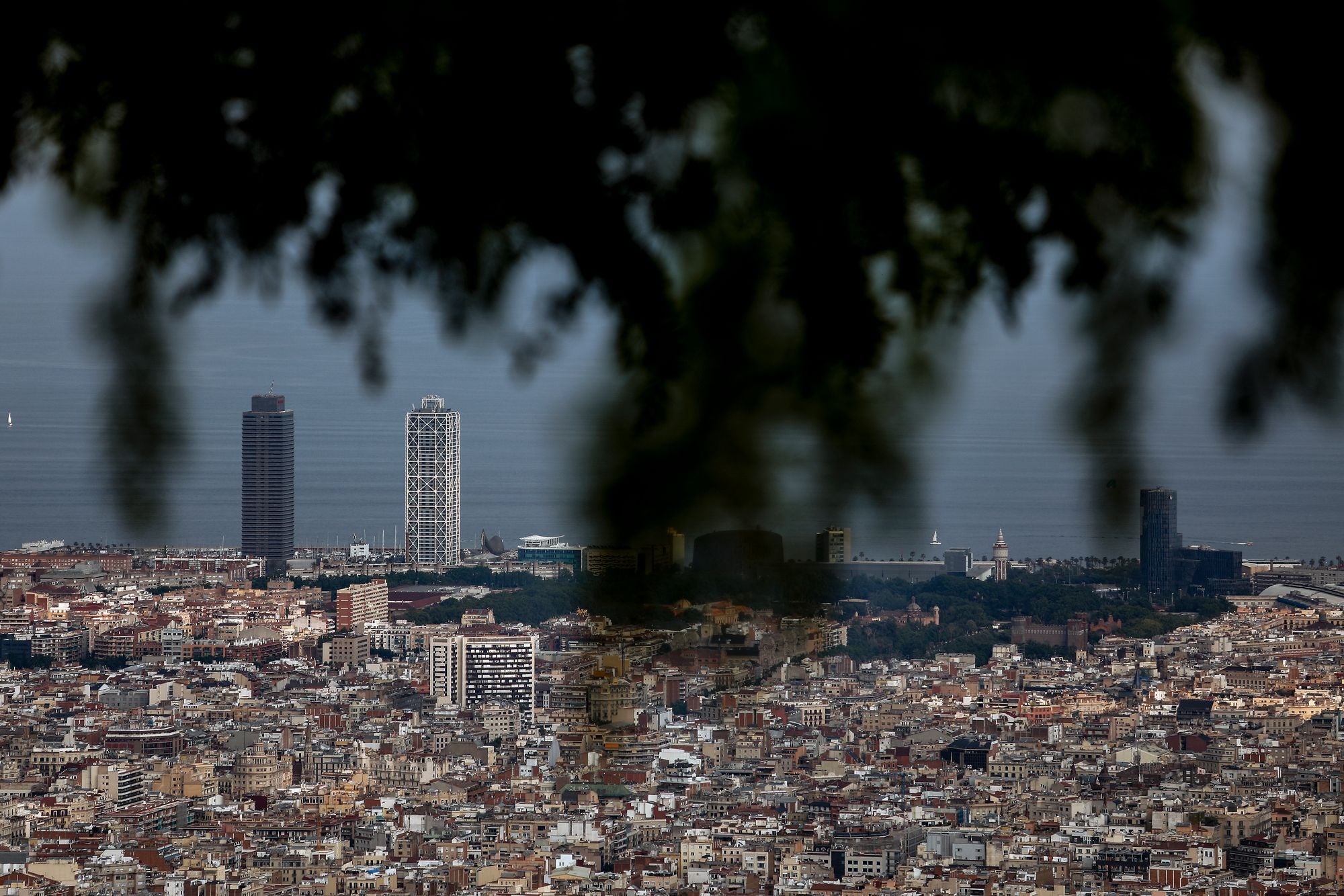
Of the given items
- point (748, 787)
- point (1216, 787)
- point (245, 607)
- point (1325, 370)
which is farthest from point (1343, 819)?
point (1325, 370)

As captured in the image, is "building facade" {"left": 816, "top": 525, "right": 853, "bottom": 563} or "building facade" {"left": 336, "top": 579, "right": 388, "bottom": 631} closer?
"building facade" {"left": 816, "top": 525, "right": 853, "bottom": 563}

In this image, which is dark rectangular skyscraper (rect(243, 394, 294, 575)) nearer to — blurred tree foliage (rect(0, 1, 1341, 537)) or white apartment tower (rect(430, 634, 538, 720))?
blurred tree foliage (rect(0, 1, 1341, 537))

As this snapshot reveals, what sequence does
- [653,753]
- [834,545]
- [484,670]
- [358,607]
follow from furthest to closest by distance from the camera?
[358,607] → [484,670] → [653,753] → [834,545]

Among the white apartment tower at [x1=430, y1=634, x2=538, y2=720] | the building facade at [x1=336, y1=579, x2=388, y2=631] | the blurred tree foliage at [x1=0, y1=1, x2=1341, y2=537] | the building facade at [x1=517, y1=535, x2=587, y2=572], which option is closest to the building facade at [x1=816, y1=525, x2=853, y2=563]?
the blurred tree foliage at [x1=0, y1=1, x2=1341, y2=537]

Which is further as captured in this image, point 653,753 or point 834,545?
point 653,753

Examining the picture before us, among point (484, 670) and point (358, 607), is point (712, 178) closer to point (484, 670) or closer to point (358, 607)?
point (484, 670)

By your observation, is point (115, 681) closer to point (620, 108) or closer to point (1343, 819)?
point (1343, 819)

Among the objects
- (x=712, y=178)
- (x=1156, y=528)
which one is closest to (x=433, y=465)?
(x=1156, y=528)
